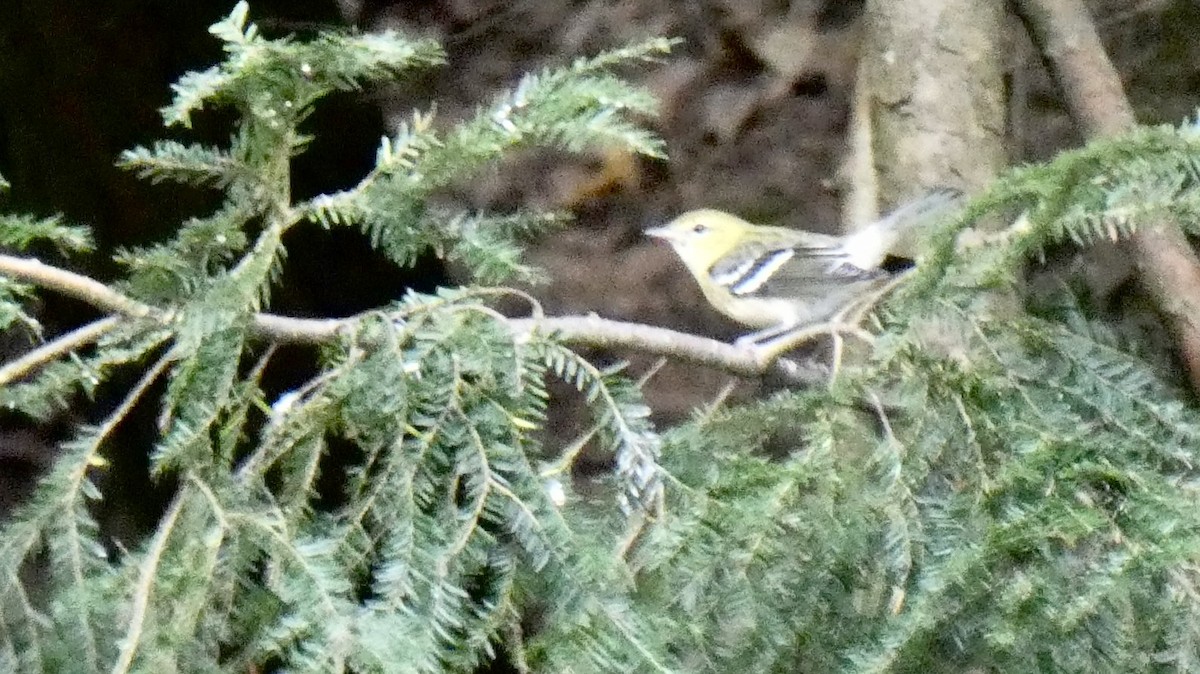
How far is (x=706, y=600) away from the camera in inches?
49.0

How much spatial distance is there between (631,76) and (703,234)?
13.4 inches

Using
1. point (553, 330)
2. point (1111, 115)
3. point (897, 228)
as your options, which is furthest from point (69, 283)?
point (1111, 115)

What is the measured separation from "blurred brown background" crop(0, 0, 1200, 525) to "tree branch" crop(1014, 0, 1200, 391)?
0.99 ft

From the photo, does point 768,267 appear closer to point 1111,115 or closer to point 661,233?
point 661,233

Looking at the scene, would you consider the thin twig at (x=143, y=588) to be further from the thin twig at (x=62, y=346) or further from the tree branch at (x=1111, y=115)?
the tree branch at (x=1111, y=115)

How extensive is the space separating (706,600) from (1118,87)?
4.59 ft

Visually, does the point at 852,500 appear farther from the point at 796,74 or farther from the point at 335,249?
the point at 335,249

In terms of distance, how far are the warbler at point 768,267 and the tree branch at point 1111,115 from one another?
422 mm

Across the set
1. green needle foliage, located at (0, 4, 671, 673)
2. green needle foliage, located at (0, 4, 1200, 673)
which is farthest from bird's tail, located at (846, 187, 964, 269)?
green needle foliage, located at (0, 4, 671, 673)

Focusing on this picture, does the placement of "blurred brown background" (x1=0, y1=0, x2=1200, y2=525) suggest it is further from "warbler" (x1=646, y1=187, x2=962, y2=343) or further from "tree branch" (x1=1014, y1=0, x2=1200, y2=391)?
"tree branch" (x1=1014, y1=0, x2=1200, y2=391)

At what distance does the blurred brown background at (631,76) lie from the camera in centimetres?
261

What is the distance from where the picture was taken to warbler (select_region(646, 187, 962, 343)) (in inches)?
95.7

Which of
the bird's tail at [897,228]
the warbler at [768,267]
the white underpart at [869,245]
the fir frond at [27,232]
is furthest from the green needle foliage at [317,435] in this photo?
the warbler at [768,267]

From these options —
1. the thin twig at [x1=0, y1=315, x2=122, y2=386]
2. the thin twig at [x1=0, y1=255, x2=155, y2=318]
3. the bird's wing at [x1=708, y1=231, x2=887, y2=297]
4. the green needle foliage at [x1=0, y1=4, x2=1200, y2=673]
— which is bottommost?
the bird's wing at [x1=708, y1=231, x2=887, y2=297]
